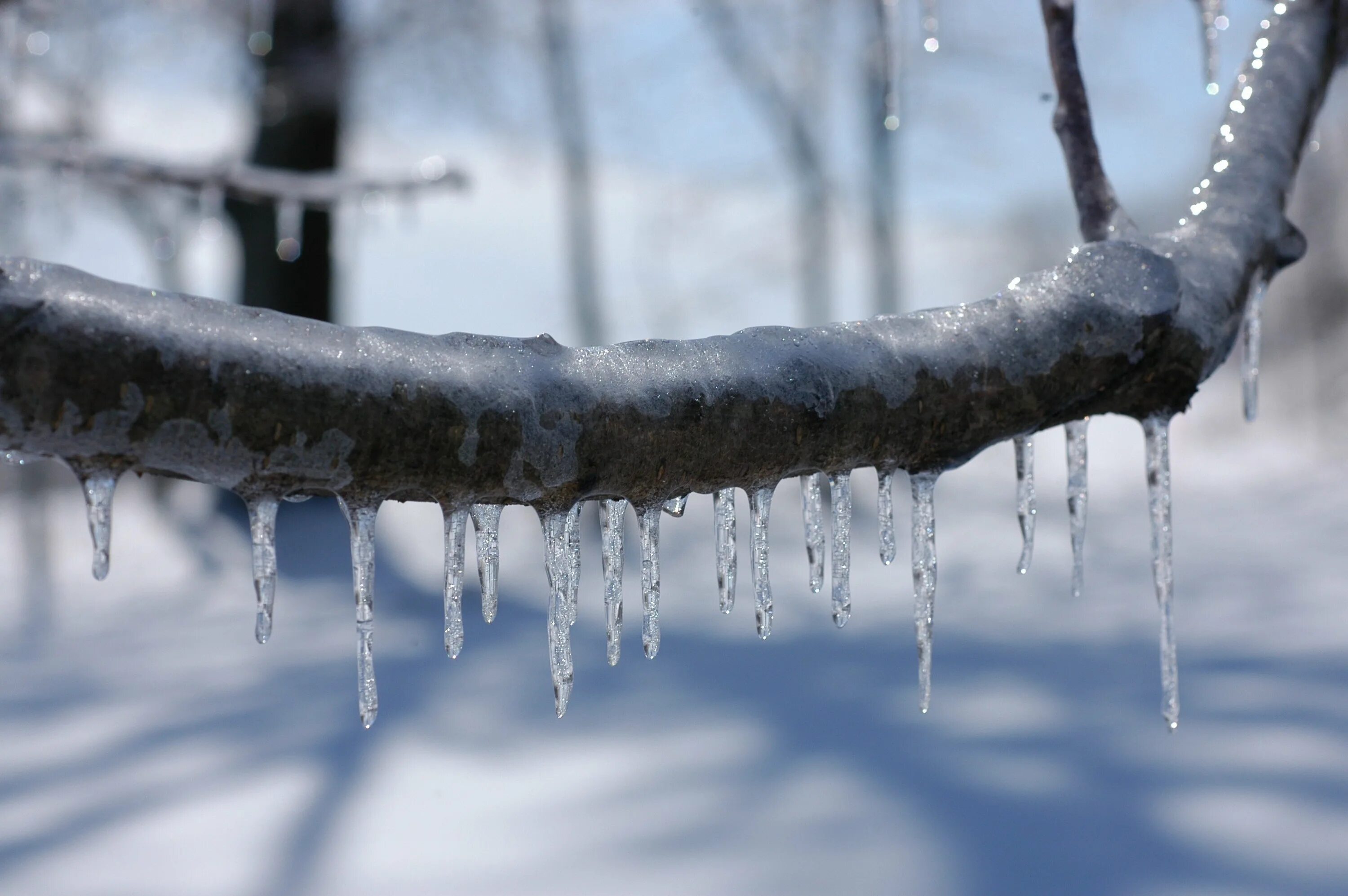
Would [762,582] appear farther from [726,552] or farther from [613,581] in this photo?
[613,581]

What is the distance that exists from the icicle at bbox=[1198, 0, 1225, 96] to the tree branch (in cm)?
151

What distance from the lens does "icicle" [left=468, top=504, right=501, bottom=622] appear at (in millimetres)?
1303

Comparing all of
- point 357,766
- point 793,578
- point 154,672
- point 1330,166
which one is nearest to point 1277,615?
point 793,578

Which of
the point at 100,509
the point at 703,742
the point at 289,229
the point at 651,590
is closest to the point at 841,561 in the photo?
the point at 651,590

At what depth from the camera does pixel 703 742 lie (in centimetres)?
401

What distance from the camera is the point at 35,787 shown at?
150 inches

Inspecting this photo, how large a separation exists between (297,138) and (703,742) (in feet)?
30.6

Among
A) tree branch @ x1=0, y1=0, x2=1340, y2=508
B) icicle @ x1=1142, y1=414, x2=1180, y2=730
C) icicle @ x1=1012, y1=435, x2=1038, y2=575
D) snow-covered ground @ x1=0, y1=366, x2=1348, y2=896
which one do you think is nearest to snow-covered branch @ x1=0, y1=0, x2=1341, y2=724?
tree branch @ x1=0, y1=0, x2=1340, y2=508

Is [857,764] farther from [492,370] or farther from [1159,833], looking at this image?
[492,370]

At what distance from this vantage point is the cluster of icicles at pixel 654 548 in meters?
1.15

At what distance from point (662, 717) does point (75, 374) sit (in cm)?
385

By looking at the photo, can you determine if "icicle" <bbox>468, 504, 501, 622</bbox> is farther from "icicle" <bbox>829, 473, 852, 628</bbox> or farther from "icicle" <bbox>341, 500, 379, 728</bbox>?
"icicle" <bbox>829, 473, 852, 628</bbox>

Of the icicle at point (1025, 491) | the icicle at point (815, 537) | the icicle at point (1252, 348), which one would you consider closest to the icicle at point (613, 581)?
the icicle at point (815, 537)

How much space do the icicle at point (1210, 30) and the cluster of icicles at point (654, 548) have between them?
39.9 inches
